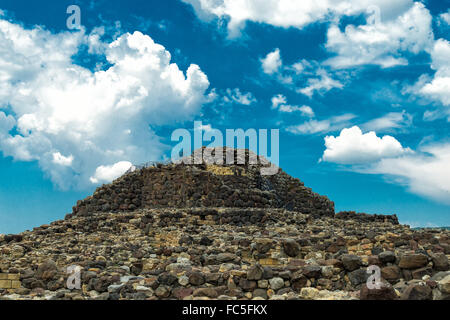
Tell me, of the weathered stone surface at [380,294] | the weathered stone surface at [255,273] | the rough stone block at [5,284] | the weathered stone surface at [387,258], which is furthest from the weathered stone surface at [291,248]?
the rough stone block at [5,284]

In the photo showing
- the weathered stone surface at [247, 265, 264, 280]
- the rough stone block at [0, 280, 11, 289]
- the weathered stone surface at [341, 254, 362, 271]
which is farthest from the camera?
the rough stone block at [0, 280, 11, 289]

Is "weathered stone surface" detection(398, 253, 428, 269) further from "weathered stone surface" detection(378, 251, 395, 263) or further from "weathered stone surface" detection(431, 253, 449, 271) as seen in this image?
"weathered stone surface" detection(378, 251, 395, 263)

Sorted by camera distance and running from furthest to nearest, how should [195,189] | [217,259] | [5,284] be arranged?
[195,189], [217,259], [5,284]

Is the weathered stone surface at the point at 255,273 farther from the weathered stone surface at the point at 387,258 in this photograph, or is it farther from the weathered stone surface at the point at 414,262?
the weathered stone surface at the point at 414,262

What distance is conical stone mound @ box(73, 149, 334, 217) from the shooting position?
67.7ft

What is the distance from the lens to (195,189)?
21.0 metres

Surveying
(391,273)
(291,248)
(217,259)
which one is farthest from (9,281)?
(391,273)

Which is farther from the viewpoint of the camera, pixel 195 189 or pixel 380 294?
pixel 195 189

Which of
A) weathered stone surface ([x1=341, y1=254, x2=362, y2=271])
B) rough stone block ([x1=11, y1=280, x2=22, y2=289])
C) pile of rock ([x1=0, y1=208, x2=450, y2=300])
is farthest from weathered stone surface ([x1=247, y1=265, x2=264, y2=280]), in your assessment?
rough stone block ([x1=11, y1=280, x2=22, y2=289])

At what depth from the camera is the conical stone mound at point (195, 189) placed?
67.7 ft

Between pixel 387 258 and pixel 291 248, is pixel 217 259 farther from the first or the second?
pixel 387 258
